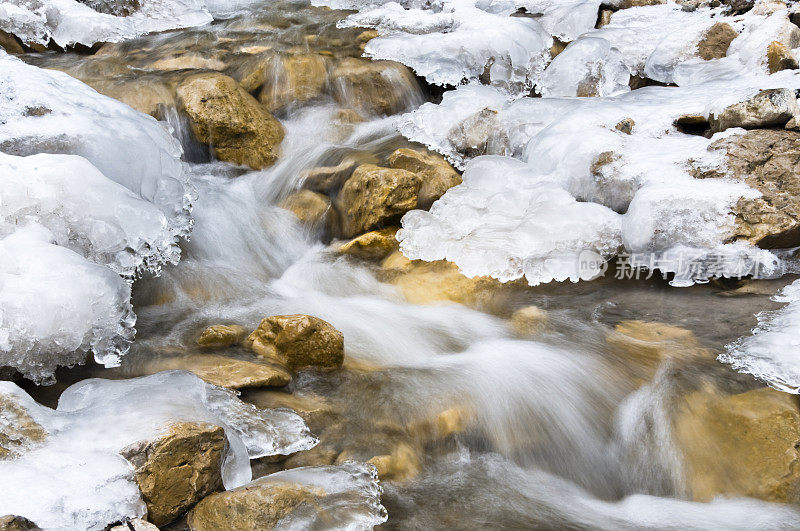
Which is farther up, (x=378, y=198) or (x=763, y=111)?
(x=763, y=111)

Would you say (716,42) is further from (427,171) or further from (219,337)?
(219,337)

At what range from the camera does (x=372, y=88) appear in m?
6.26

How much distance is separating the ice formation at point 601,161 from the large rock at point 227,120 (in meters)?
1.36

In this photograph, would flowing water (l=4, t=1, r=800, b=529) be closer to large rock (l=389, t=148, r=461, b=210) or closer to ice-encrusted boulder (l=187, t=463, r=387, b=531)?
ice-encrusted boulder (l=187, t=463, r=387, b=531)

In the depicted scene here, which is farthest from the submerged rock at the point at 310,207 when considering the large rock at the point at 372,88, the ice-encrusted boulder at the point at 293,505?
the ice-encrusted boulder at the point at 293,505

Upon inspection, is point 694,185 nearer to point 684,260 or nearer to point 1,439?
point 684,260

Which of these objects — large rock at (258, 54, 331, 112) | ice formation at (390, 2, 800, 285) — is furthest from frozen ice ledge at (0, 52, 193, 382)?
ice formation at (390, 2, 800, 285)

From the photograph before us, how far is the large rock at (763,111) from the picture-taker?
14.4ft

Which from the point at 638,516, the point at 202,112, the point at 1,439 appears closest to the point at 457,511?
the point at 638,516

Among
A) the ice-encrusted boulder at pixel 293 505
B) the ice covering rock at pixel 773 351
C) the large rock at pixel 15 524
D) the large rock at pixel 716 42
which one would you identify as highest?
the large rock at pixel 716 42

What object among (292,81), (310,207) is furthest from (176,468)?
(292,81)

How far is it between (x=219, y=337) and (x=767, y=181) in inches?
142

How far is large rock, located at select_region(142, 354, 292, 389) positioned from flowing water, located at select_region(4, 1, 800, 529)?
0.28 feet

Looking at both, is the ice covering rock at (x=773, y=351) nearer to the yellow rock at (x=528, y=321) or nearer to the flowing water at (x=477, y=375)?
the flowing water at (x=477, y=375)
